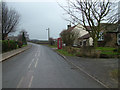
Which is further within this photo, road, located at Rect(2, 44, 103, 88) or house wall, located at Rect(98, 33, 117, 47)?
house wall, located at Rect(98, 33, 117, 47)

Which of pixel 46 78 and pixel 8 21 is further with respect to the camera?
pixel 8 21

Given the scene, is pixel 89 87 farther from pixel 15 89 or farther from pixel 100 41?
pixel 100 41

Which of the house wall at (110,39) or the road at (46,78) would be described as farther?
the house wall at (110,39)

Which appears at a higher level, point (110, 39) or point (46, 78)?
point (110, 39)

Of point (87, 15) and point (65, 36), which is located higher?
point (87, 15)

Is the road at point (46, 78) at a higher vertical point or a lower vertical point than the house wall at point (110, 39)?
lower

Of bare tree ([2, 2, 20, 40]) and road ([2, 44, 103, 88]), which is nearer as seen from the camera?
road ([2, 44, 103, 88])

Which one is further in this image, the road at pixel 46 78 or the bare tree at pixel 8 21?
the bare tree at pixel 8 21

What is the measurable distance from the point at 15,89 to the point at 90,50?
12253mm

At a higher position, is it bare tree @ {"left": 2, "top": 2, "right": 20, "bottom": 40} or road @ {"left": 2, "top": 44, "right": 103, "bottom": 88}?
bare tree @ {"left": 2, "top": 2, "right": 20, "bottom": 40}

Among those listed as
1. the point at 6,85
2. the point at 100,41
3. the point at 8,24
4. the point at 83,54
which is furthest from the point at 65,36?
the point at 6,85

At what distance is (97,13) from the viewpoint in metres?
19.2

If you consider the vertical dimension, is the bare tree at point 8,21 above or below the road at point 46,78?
above

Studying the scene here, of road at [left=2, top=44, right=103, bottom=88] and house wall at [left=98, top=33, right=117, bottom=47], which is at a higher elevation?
house wall at [left=98, top=33, right=117, bottom=47]
